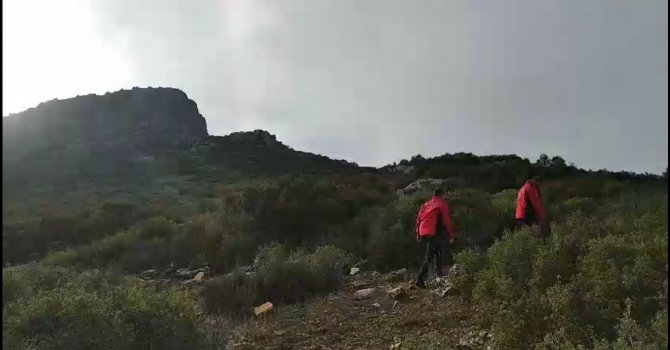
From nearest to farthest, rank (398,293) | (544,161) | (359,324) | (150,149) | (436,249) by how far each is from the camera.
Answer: (359,324) → (398,293) → (436,249) → (544,161) → (150,149)

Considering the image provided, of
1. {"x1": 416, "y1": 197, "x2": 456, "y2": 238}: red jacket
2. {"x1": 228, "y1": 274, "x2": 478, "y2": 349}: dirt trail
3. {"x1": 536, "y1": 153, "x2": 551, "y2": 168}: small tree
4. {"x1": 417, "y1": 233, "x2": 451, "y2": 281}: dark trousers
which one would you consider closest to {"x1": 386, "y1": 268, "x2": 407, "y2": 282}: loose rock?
{"x1": 417, "y1": 233, "x2": 451, "y2": 281}: dark trousers

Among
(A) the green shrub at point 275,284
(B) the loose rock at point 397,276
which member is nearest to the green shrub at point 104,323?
(A) the green shrub at point 275,284

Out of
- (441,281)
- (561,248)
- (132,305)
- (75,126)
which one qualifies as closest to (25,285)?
(132,305)

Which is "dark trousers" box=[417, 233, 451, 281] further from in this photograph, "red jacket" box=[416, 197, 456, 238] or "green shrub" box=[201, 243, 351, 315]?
"green shrub" box=[201, 243, 351, 315]

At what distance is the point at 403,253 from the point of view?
12.1 meters

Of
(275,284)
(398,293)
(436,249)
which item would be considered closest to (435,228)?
(436,249)

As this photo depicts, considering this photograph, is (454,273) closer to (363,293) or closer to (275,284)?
(363,293)

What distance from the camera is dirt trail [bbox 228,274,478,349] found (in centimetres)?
716

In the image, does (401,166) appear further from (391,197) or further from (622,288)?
(622,288)

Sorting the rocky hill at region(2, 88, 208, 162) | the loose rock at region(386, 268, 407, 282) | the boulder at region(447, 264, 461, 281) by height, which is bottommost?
the loose rock at region(386, 268, 407, 282)

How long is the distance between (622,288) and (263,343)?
3.81 metres

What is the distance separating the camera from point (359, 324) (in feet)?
26.0

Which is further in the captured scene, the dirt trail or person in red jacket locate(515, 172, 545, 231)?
person in red jacket locate(515, 172, 545, 231)

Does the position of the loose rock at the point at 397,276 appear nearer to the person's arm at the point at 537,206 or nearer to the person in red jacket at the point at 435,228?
the person in red jacket at the point at 435,228
